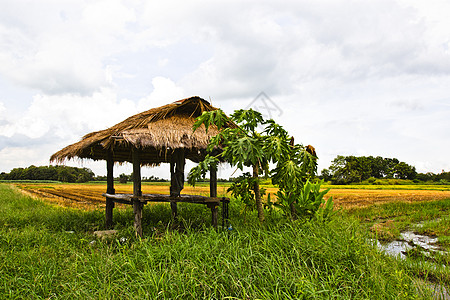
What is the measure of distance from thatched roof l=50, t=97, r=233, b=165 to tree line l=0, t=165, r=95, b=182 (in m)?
64.5

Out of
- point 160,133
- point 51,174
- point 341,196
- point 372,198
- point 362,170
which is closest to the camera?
point 160,133

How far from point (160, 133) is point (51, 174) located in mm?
74553

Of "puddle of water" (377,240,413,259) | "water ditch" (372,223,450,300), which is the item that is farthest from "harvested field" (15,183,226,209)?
"water ditch" (372,223,450,300)

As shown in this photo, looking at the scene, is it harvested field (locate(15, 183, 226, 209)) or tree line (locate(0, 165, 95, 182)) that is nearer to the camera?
harvested field (locate(15, 183, 226, 209))

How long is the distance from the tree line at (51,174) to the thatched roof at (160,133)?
64.5 metres

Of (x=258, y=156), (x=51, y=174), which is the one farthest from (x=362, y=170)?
(x=51, y=174)

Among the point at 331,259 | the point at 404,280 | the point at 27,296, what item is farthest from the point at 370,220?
the point at 27,296

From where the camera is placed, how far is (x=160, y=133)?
5.52 m

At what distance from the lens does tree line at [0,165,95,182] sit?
6507 cm

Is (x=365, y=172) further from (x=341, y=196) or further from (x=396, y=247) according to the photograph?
(x=396, y=247)

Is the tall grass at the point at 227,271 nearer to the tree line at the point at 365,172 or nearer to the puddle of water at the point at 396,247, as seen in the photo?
the puddle of water at the point at 396,247

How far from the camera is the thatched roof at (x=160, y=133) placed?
537 centimetres

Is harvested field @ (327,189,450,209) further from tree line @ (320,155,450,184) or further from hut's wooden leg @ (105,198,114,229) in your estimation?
tree line @ (320,155,450,184)

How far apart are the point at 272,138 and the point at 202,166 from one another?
1.17 m
